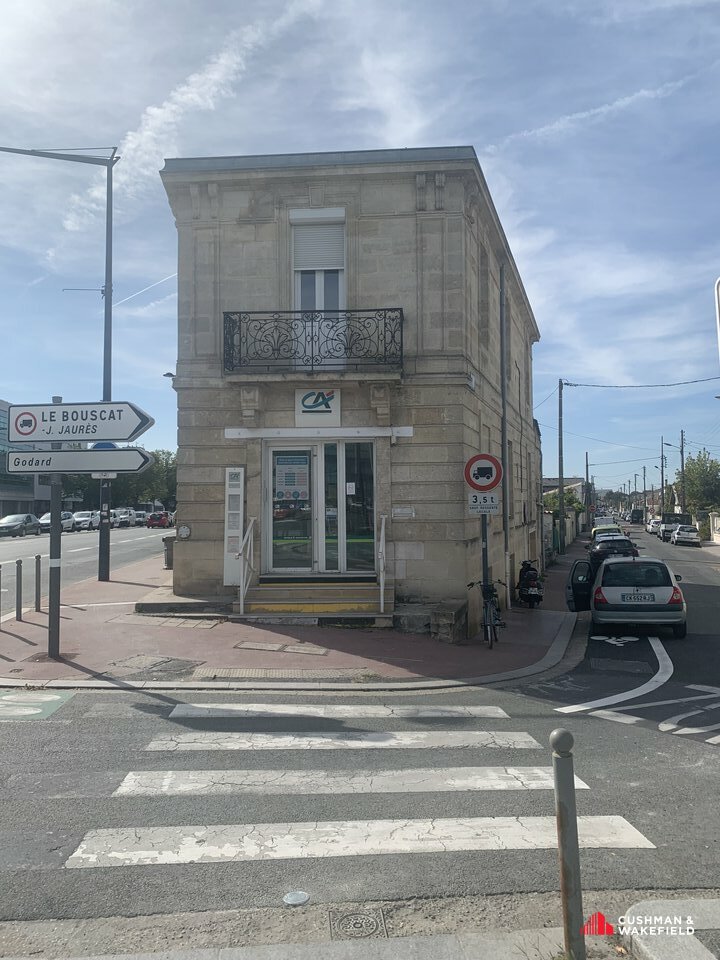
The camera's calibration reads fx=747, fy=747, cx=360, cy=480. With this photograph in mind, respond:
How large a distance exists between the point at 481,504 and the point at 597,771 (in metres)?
5.52

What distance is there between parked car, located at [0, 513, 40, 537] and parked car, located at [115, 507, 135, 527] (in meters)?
12.4

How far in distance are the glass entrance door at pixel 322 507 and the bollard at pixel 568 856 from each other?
9.58 m

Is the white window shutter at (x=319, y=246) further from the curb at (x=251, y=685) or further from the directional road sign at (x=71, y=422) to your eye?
the curb at (x=251, y=685)

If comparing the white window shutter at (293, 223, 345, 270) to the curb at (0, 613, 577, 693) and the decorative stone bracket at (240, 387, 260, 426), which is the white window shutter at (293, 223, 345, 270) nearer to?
the decorative stone bracket at (240, 387, 260, 426)

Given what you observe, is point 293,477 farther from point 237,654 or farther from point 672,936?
point 672,936

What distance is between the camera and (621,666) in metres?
10.1

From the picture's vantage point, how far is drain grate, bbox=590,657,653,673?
32.0ft

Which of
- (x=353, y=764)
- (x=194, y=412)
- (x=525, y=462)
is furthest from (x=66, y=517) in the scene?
(x=353, y=764)

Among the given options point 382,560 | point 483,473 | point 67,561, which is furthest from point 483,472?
point 67,561

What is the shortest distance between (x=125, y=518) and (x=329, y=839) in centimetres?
5810

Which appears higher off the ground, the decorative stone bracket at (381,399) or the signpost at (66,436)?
the decorative stone bracket at (381,399)

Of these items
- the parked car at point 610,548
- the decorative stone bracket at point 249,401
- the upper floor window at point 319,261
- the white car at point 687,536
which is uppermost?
the upper floor window at point 319,261

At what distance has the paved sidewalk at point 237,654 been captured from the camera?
27.5ft

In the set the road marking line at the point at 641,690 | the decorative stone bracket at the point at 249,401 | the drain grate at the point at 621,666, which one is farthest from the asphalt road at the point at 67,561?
the road marking line at the point at 641,690
